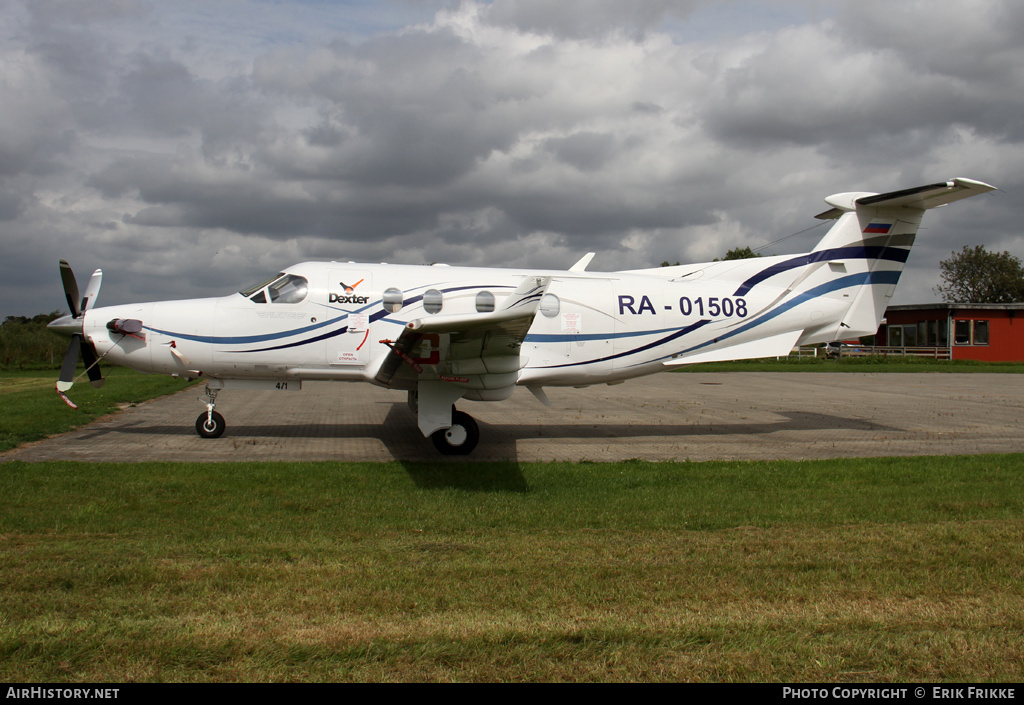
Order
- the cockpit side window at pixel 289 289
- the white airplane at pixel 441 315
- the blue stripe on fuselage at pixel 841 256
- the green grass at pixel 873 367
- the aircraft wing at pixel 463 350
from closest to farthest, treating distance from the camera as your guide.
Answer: the aircraft wing at pixel 463 350 < the white airplane at pixel 441 315 < the cockpit side window at pixel 289 289 < the blue stripe on fuselage at pixel 841 256 < the green grass at pixel 873 367

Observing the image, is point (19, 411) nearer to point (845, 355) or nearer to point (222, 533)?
point (222, 533)

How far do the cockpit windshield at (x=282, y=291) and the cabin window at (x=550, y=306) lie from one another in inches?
152

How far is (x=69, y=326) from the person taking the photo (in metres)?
10.8

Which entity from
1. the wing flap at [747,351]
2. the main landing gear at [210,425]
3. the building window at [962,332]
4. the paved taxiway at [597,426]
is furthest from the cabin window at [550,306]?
the building window at [962,332]

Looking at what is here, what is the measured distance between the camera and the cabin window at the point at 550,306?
11.3m

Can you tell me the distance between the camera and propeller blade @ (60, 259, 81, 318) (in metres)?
11.3

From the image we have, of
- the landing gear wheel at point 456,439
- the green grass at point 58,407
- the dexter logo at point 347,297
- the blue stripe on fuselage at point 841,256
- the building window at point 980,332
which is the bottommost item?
the landing gear wheel at point 456,439

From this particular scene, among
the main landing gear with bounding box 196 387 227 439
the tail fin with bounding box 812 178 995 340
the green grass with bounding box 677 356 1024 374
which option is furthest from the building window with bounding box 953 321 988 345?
the main landing gear with bounding box 196 387 227 439

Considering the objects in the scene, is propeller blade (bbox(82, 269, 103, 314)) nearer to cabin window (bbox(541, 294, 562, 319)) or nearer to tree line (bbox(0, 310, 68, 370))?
cabin window (bbox(541, 294, 562, 319))

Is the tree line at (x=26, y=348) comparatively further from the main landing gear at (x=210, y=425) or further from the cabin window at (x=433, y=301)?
the cabin window at (x=433, y=301)

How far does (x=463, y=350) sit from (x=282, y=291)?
3.52 metres

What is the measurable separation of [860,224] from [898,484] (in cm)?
649

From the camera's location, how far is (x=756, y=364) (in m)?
35.2

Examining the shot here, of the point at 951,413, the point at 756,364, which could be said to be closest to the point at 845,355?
the point at 756,364
